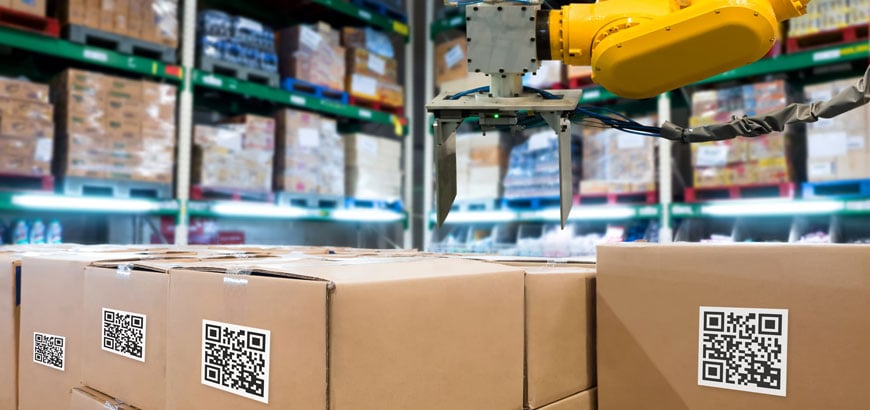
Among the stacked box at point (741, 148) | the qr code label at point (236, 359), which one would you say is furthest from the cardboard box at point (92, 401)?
the stacked box at point (741, 148)

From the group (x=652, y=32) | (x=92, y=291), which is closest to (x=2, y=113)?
(x=92, y=291)

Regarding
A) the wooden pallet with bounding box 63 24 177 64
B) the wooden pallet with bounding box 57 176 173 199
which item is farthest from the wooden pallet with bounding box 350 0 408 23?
the wooden pallet with bounding box 57 176 173 199

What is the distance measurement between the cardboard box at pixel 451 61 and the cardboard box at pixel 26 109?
3.45m

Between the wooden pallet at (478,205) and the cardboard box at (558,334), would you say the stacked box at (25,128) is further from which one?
the cardboard box at (558,334)

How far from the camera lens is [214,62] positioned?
4.63 metres

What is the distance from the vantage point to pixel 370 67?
582 centimetres

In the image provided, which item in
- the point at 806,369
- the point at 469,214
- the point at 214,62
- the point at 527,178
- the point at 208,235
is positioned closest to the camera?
the point at 806,369

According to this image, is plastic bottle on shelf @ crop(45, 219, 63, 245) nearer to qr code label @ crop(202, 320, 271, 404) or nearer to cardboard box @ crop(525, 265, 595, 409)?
qr code label @ crop(202, 320, 271, 404)

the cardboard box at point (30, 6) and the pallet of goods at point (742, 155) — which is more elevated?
the cardboard box at point (30, 6)

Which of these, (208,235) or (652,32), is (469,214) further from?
(652,32)

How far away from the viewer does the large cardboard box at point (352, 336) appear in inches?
33.0

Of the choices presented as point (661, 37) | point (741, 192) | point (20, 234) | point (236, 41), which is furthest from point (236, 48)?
point (661, 37)

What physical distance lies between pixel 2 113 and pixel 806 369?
13.0ft

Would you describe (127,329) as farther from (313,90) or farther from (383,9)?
(383,9)
